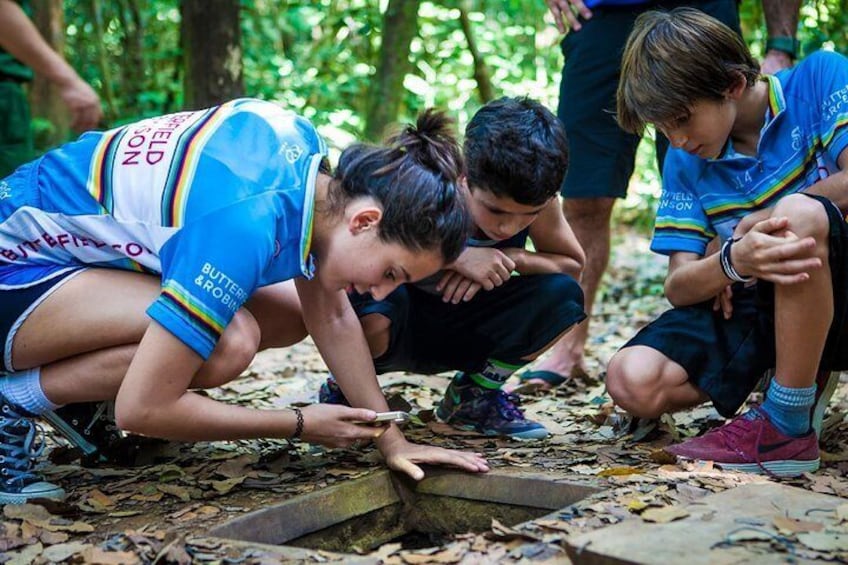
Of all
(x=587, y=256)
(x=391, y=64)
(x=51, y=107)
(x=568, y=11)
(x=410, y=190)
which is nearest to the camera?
(x=410, y=190)

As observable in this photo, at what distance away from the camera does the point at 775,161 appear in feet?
10.3

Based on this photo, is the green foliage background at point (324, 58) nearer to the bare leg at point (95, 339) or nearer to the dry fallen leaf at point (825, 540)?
the bare leg at point (95, 339)

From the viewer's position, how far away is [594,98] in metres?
4.11

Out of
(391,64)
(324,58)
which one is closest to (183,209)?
(391,64)

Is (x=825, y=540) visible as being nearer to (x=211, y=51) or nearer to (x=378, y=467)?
(x=378, y=467)

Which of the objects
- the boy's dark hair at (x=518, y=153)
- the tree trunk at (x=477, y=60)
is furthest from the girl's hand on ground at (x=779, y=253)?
the tree trunk at (x=477, y=60)

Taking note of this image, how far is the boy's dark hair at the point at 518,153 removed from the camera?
304 centimetres

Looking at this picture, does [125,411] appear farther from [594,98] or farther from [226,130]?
[594,98]

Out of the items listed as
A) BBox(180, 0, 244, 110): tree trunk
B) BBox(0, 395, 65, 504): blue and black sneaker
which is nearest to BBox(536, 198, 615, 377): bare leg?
BBox(0, 395, 65, 504): blue and black sneaker

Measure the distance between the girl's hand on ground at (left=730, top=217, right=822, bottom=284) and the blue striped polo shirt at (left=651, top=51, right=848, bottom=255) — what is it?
39 cm

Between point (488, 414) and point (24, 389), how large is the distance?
1.45 metres

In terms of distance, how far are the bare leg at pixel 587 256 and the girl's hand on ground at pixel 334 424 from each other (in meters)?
1.64

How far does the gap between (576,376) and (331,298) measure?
1.67 meters

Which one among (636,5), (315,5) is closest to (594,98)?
(636,5)
